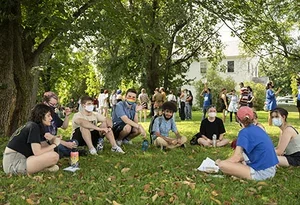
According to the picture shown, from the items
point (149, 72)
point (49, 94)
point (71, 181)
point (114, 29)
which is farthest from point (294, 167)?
point (149, 72)

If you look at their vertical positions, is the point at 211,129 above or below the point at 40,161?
above

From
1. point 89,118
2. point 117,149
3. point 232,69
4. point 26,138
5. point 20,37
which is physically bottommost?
point 117,149

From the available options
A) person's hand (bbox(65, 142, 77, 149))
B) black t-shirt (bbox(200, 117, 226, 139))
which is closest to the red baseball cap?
person's hand (bbox(65, 142, 77, 149))

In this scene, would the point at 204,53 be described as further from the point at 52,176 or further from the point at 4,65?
the point at 52,176

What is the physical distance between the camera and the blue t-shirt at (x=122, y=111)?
9062 millimetres

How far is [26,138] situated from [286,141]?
4331 millimetres

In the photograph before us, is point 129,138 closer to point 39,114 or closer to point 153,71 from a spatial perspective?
point 39,114

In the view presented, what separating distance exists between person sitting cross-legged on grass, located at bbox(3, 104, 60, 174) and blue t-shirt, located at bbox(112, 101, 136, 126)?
10.2 ft

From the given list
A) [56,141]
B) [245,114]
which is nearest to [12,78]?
[56,141]

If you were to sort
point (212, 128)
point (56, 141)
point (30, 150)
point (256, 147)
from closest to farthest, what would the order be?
point (256, 147)
point (30, 150)
point (56, 141)
point (212, 128)

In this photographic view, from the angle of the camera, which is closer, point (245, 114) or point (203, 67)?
point (245, 114)

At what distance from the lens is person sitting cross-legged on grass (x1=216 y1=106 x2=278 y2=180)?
5.62 meters

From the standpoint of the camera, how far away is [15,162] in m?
5.96

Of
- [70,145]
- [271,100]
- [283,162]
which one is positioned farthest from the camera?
[271,100]
